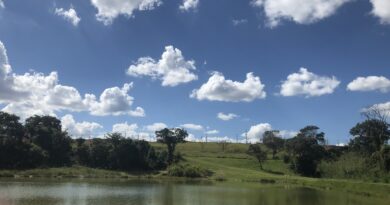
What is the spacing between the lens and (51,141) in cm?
12544

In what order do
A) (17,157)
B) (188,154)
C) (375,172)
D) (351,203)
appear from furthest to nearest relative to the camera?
(188,154), (17,157), (375,172), (351,203)

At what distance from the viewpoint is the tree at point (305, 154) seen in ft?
421

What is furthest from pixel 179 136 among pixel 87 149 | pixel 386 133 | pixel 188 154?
pixel 386 133

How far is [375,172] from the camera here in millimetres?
94438

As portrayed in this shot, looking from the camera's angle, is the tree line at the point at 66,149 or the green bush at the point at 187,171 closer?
the tree line at the point at 66,149

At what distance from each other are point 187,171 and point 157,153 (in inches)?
633

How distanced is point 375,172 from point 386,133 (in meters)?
46.3

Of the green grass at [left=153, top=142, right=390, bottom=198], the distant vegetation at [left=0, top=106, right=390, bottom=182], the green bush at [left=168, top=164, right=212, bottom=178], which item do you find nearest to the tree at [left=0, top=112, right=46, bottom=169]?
the distant vegetation at [left=0, top=106, right=390, bottom=182]

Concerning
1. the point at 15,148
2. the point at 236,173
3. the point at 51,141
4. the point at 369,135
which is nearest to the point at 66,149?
the point at 51,141

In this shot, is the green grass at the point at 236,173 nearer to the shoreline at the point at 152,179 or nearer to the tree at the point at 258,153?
the shoreline at the point at 152,179

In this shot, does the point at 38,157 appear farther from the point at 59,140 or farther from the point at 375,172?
the point at 375,172

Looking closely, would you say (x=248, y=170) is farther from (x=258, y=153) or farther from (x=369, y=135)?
(x=369, y=135)

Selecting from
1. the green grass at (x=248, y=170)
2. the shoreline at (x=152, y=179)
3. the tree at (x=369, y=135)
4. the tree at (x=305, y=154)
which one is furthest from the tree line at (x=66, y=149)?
the tree at (x=369, y=135)

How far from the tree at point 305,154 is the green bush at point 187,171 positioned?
1008 inches
